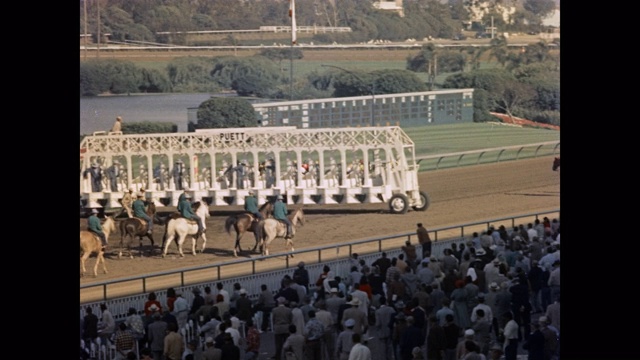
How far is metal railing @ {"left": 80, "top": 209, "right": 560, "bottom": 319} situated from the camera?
2375 cm

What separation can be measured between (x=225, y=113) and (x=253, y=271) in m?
12.6

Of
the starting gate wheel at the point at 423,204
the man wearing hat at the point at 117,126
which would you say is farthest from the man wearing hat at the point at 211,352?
the starting gate wheel at the point at 423,204

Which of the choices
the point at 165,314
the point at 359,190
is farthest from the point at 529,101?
the point at 165,314

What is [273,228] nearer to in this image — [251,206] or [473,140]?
[251,206]

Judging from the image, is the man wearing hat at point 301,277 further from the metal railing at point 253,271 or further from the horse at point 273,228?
the horse at point 273,228

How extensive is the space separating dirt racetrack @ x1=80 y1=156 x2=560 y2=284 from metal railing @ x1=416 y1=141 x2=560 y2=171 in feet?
1.27

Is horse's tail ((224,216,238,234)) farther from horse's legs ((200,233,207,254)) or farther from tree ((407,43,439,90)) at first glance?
tree ((407,43,439,90))

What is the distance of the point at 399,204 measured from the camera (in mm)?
33625

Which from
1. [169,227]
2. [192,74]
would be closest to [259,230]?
[169,227]

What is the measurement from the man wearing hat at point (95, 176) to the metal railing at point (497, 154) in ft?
37.1

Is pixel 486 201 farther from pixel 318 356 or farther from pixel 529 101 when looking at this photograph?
pixel 318 356

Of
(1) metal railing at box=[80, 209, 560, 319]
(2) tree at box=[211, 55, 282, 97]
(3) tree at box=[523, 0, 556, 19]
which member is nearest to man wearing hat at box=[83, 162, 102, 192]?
(1) metal railing at box=[80, 209, 560, 319]

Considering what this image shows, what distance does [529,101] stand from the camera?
4434cm

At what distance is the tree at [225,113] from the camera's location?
121ft
